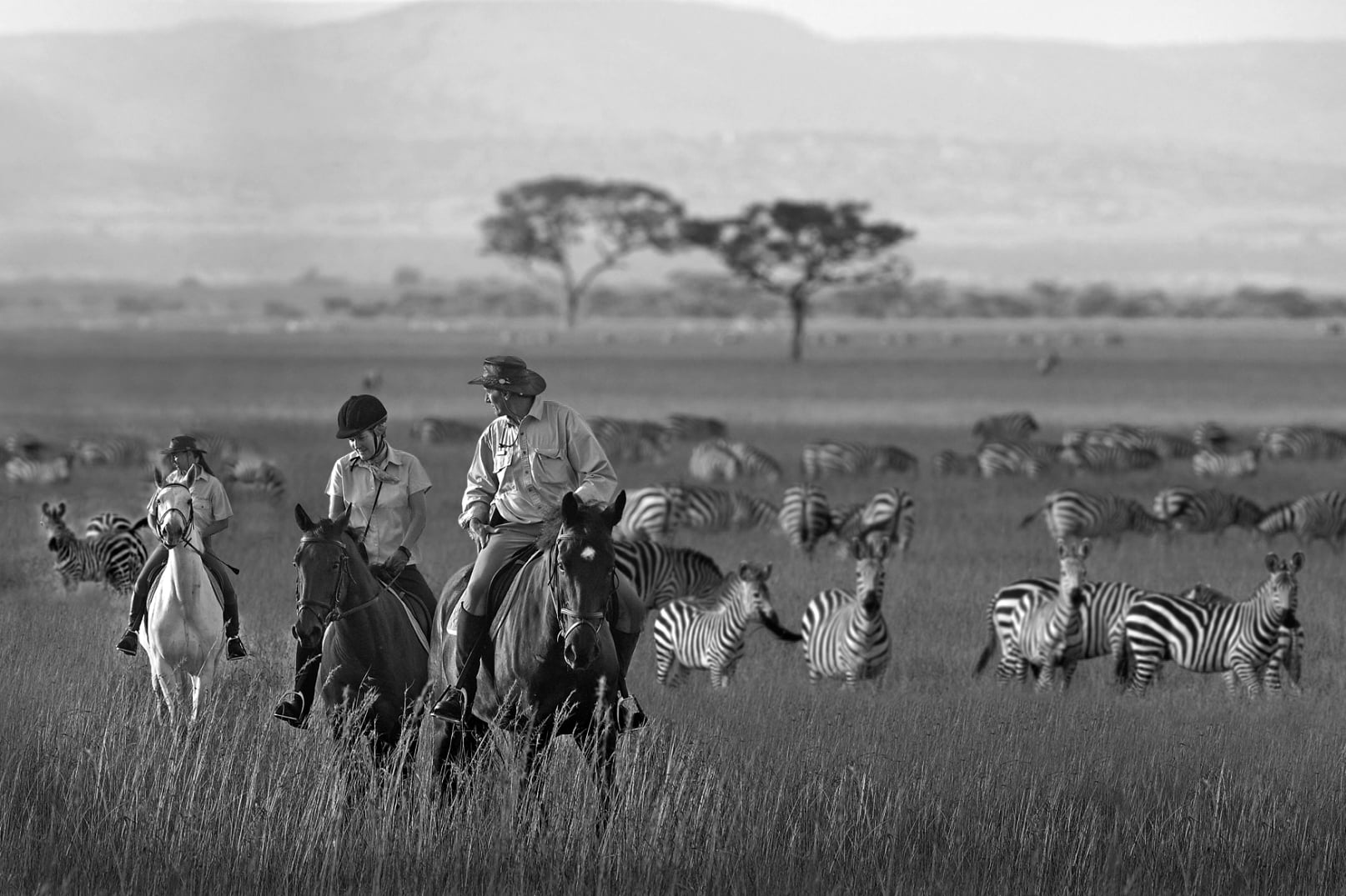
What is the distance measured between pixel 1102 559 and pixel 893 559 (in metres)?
2.46

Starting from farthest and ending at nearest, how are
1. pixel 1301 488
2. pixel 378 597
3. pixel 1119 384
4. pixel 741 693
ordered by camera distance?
pixel 1119 384 < pixel 1301 488 < pixel 741 693 < pixel 378 597

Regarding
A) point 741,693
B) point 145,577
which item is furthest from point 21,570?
point 741,693

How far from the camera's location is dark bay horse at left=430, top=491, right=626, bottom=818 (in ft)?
29.0

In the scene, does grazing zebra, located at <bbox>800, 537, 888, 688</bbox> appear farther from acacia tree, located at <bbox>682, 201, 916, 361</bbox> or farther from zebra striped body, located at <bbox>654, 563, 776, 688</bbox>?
acacia tree, located at <bbox>682, 201, 916, 361</bbox>

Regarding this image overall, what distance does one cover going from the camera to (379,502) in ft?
35.1

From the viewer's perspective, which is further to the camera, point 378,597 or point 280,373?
point 280,373

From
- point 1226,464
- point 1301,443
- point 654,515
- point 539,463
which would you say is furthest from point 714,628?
point 1301,443

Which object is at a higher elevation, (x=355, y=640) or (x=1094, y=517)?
(x=355, y=640)

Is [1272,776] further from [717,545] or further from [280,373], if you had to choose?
[280,373]

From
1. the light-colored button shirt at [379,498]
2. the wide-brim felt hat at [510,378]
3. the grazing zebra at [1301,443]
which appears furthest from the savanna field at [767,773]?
the grazing zebra at [1301,443]

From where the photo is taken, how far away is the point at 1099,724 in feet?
41.3

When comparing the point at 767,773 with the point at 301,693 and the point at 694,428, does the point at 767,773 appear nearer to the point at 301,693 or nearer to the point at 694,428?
the point at 301,693

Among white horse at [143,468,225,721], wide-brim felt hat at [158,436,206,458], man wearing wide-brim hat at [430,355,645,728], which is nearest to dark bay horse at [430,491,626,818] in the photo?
man wearing wide-brim hat at [430,355,645,728]

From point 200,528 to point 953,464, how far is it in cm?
2213
